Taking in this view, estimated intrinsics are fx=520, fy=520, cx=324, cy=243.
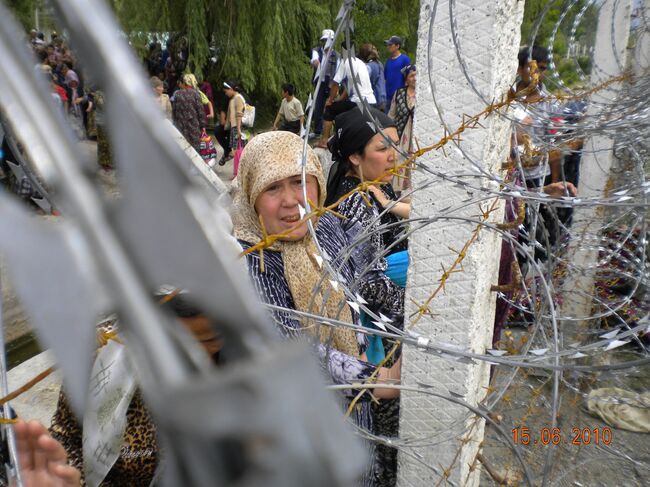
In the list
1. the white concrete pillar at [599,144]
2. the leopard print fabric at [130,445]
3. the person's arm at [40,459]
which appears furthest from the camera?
the white concrete pillar at [599,144]

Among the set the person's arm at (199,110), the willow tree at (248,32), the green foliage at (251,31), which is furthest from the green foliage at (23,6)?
the willow tree at (248,32)

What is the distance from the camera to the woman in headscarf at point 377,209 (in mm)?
2389

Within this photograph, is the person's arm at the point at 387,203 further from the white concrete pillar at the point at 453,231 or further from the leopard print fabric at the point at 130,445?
the leopard print fabric at the point at 130,445

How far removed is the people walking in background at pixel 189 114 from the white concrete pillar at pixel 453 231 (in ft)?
23.2

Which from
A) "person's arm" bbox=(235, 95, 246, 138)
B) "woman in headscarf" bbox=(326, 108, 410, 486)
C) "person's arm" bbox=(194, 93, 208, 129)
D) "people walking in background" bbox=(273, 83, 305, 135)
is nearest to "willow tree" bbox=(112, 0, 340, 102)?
"people walking in background" bbox=(273, 83, 305, 135)

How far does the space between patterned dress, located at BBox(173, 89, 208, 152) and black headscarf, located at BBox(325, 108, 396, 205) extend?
576cm

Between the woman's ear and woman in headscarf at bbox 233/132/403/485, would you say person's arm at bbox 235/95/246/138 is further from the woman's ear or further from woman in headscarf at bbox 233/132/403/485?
woman in headscarf at bbox 233/132/403/485

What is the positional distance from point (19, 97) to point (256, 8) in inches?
502

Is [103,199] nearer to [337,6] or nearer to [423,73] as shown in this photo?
[423,73]

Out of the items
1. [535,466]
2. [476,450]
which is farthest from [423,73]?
[535,466]

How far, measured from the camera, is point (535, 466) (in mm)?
3145

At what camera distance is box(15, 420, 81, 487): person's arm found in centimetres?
116

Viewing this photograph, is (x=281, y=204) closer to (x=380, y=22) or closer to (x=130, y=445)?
(x=130, y=445)
